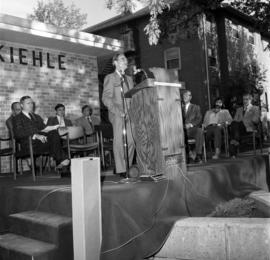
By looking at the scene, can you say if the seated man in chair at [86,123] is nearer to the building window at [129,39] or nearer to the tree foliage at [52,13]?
the tree foliage at [52,13]

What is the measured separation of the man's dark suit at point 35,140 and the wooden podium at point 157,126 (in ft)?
5.07

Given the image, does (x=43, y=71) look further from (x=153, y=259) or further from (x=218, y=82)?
(x=218, y=82)

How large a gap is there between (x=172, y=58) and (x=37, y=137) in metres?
15.8

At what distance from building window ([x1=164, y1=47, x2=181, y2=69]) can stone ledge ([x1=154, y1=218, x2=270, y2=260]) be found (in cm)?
1697

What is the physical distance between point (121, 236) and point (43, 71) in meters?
5.92

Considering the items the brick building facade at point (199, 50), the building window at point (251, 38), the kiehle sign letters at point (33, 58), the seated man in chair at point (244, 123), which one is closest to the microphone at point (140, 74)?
the seated man in chair at point (244, 123)

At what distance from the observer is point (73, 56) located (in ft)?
30.5

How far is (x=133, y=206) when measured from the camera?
3.63 m

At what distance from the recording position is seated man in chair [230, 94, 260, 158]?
7.64m

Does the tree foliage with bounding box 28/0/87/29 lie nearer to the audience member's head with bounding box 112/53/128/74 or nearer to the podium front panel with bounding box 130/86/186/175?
the audience member's head with bounding box 112/53/128/74

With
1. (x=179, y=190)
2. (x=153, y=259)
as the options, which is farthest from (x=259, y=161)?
(x=153, y=259)

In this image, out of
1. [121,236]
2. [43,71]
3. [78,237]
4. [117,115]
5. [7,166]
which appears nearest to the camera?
[78,237]

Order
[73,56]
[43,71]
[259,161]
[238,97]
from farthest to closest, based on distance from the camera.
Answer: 1. [238,97]
2. [73,56]
3. [43,71]
4. [259,161]

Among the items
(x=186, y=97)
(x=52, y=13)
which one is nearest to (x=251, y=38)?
(x=52, y=13)
